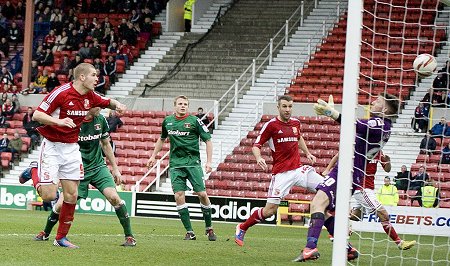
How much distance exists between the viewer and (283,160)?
14.6 m

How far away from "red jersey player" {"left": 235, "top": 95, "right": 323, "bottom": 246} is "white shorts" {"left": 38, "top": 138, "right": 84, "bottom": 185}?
2863 mm

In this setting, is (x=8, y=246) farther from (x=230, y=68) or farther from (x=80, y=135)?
(x=230, y=68)

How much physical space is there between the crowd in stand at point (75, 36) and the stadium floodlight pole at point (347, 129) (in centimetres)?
2464

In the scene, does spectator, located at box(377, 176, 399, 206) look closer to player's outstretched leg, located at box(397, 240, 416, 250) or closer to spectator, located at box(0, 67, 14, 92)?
player's outstretched leg, located at box(397, 240, 416, 250)

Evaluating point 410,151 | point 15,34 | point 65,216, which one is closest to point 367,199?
point 65,216

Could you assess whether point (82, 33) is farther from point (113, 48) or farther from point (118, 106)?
point (118, 106)

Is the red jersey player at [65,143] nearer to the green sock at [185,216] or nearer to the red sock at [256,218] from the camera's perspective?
the red sock at [256,218]

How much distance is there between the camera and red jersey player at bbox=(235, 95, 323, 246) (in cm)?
1438

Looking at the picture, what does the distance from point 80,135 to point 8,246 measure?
209cm

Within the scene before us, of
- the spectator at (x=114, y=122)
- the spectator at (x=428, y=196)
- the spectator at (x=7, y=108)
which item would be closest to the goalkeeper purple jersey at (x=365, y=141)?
the spectator at (x=428, y=196)

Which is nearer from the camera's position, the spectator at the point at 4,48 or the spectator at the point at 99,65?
the spectator at the point at 99,65

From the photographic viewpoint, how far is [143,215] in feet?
84.5

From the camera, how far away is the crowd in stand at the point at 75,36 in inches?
1374

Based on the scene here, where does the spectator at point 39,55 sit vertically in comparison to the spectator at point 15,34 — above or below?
below
